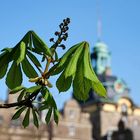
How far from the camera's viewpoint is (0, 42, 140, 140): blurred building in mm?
45719

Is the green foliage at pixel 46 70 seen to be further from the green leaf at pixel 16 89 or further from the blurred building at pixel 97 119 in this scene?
the blurred building at pixel 97 119

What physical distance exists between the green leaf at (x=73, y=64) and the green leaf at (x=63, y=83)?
3 centimetres

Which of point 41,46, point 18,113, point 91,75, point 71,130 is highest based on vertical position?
point 71,130

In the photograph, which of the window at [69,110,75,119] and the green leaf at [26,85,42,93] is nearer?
the green leaf at [26,85,42,93]

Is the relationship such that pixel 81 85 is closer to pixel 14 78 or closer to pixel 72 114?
pixel 14 78

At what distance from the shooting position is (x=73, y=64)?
1.40m

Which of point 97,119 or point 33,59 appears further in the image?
point 97,119

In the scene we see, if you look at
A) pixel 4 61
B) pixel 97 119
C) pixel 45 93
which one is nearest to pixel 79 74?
pixel 45 93

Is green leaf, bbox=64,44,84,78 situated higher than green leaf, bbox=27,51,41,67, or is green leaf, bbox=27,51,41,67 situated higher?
green leaf, bbox=27,51,41,67

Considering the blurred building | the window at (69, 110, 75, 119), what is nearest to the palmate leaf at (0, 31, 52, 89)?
the blurred building

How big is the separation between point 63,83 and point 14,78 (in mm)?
189

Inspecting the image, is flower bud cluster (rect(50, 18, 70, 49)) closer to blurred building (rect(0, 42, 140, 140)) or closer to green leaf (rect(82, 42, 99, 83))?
green leaf (rect(82, 42, 99, 83))

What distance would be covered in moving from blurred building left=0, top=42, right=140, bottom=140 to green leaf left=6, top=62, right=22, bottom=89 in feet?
126

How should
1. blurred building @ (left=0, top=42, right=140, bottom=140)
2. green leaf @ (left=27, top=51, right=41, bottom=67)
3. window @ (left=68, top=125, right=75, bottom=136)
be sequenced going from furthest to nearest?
window @ (left=68, top=125, right=75, bottom=136), blurred building @ (left=0, top=42, right=140, bottom=140), green leaf @ (left=27, top=51, right=41, bottom=67)
